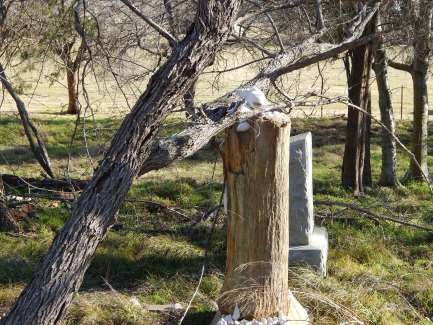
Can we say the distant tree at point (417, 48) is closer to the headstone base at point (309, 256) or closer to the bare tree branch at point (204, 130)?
the headstone base at point (309, 256)

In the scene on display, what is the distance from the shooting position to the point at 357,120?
11305 millimetres

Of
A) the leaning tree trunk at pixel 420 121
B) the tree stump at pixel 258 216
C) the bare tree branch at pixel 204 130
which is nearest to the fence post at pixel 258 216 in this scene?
the tree stump at pixel 258 216

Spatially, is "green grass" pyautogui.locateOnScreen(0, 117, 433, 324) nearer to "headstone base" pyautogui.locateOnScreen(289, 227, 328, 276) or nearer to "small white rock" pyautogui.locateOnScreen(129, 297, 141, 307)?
"small white rock" pyautogui.locateOnScreen(129, 297, 141, 307)

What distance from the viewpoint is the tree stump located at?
5094 millimetres

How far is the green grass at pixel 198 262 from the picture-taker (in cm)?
621

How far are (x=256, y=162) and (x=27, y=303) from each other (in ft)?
6.54

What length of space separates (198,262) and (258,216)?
2.36 m

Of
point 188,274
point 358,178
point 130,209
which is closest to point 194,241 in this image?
point 188,274

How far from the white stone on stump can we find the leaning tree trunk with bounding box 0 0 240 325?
2980 mm

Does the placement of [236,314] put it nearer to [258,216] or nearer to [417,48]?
[258,216]

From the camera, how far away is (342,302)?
20.6 feet

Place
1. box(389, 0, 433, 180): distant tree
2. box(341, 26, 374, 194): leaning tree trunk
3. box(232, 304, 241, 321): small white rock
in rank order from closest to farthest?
Result: box(232, 304, 241, 321): small white rock → box(389, 0, 433, 180): distant tree → box(341, 26, 374, 194): leaning tree trunk

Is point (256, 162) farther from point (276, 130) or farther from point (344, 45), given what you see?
point (344, 45)

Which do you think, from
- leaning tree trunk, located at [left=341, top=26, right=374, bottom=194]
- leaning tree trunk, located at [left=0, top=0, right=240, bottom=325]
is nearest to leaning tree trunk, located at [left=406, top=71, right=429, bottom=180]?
leaning tree trunk, located at [left=341, top=26, right=374, bottom=194]
